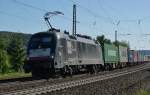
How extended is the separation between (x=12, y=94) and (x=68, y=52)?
12.4m

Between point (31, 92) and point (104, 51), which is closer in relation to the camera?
point (31, 92)

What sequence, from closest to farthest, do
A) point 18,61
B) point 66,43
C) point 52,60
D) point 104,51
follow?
1. point 52,60
2. point 66,43
3. point 104,51
4. point 18,61

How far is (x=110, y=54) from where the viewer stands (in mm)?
49469

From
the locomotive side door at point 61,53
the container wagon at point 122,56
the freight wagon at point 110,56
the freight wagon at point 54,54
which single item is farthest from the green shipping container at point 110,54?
the locomotive side door at point 61,53

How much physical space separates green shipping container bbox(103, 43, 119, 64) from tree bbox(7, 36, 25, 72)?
2838cm

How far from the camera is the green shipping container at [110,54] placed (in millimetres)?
46513

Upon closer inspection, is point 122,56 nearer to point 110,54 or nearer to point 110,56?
point 110,54

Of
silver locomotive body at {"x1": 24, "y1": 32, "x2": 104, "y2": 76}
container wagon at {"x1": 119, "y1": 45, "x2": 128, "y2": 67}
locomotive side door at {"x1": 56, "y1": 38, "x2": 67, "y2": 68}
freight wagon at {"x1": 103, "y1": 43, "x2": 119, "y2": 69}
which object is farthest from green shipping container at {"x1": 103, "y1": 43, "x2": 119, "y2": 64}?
locomotive side door at {"x1": 56, "y1": 38, "x2": 67, "y2": 68}

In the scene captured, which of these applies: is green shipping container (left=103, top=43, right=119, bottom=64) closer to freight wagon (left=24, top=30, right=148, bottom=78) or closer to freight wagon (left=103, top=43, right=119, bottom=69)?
freight wagon (left=103, top=43, right=119, bottom=69)

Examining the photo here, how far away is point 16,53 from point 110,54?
36.2m

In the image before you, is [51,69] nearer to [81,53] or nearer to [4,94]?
[81,53]

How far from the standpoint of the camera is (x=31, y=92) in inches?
702

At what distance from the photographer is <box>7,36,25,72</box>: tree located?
79519 millimetres

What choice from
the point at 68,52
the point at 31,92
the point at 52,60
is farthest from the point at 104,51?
the point at 31,92
